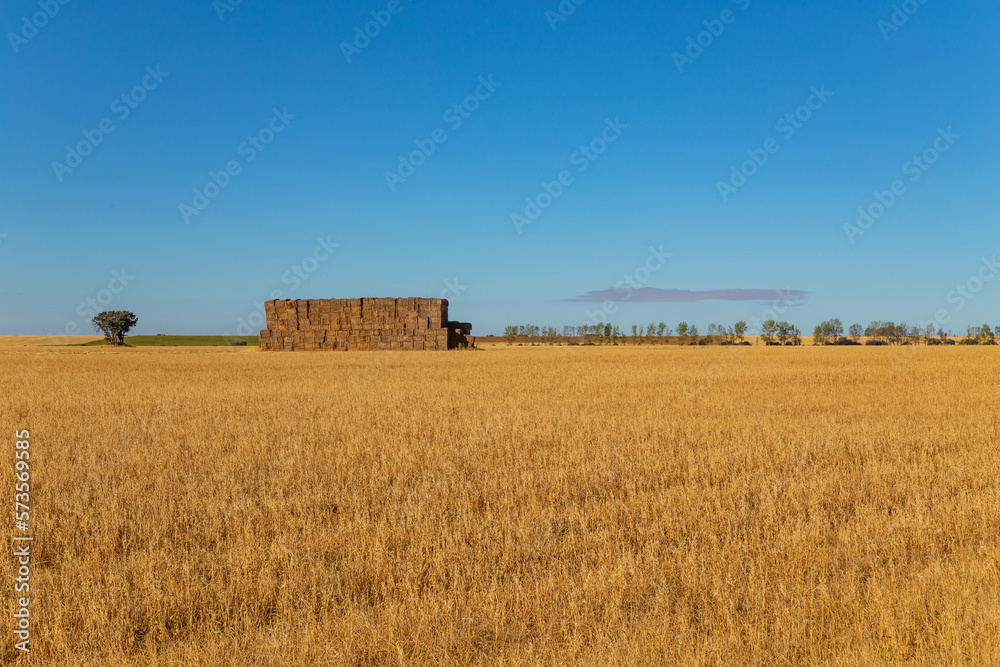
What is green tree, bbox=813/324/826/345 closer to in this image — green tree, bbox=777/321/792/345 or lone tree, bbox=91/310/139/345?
green tree, bbox=777/321/792/345

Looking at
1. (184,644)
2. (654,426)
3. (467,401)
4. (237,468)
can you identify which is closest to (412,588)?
(184,644)

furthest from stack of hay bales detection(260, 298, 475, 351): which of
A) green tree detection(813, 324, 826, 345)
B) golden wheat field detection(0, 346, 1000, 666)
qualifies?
green tree detection(813, 324, 826, 345)

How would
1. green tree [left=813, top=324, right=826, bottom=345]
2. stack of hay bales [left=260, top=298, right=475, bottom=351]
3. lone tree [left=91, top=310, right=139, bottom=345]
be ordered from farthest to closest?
green tree [left=813, top=324, right=826, bottom=345]
lone tree [left=91, top=310, right=139, bottom=345]
stack of hay bales [left=260, top=298, right=475, bottom=351]

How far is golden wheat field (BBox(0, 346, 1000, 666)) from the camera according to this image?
142 inches

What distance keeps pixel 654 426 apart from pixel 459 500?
5.35m

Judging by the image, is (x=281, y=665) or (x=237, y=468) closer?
(x=281, y=665)

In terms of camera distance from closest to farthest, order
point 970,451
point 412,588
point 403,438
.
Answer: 1. point 412,588
2. point 970,451
3. point 403,438

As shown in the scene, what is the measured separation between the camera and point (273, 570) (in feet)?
14.9

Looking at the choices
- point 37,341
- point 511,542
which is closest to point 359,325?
point 511,542

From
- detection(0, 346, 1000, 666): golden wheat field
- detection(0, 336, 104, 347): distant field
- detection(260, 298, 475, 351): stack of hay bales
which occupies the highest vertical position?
detection(260, 298, 475, 351): stack of hay bales

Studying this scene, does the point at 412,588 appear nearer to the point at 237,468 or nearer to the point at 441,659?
the point at 441,659

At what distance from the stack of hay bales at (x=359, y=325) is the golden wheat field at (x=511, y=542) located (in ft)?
108

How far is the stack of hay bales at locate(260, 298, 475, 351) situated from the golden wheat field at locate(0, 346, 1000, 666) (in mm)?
32768

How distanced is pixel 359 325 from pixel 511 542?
134 feet
